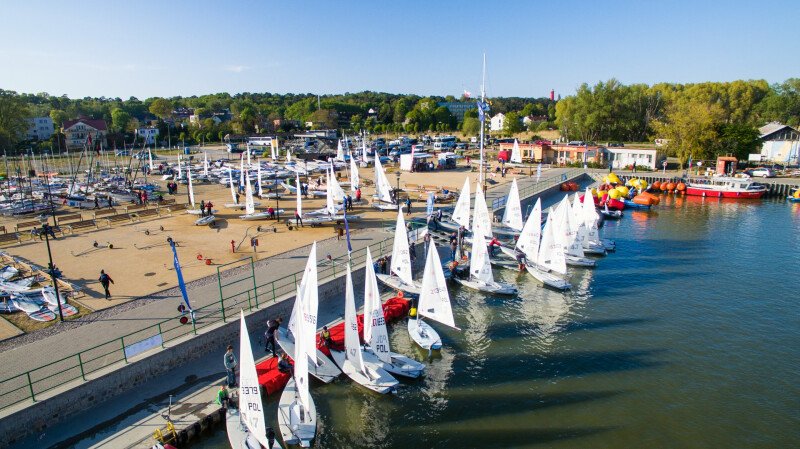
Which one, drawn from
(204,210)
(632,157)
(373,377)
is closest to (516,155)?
(632,157)

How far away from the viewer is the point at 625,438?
16328mm

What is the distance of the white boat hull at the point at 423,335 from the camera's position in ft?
71.1

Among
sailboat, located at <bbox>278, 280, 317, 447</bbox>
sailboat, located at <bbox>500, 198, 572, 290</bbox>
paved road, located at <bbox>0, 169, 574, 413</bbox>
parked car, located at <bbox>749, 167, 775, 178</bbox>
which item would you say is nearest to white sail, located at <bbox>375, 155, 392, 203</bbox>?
paved road, located at <bbox>0, 169, 574, 413</bbox>

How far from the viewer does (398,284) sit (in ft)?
89.6

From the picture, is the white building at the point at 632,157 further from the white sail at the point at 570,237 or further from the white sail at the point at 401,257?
the white sail at the point at 401,257

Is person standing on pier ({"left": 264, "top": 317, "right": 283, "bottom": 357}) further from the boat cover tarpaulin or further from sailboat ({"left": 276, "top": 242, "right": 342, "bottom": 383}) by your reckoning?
the boat cover tarpaulin

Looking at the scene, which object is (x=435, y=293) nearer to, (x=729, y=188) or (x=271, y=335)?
(x=271, y=335)

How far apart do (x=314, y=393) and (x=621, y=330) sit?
15766 millimetres

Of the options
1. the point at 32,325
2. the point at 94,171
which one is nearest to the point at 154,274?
the point at 32,325

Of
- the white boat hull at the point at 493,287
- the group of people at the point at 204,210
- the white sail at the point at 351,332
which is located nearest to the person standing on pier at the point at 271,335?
the white sail at the point at 351,332

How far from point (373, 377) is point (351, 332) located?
1.99m

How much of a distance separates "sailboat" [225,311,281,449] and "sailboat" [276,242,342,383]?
1966 mm

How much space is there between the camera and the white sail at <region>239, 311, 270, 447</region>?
14484mm

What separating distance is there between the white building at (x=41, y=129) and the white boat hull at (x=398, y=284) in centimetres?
13683
